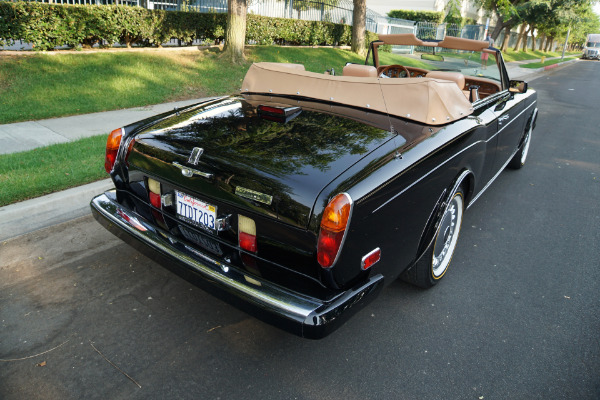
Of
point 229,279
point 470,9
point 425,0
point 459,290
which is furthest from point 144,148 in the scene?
point 470,9

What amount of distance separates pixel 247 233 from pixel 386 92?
4.75 feet

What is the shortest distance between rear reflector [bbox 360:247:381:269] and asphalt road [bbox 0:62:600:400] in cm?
64

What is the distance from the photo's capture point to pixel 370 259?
2322 mm

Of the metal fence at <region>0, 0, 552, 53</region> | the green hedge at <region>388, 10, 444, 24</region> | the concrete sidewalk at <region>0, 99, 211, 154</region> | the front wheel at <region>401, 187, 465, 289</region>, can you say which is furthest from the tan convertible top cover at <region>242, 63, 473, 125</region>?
the green hedge at <region>388, 10, 444, 24</region>

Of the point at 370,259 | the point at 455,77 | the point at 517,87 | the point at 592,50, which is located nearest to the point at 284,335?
the point at 370,259

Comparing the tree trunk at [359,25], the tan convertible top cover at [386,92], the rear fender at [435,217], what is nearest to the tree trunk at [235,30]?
the tree trunk at [359,25]

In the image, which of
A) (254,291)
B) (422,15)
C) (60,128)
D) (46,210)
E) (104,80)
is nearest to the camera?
(254,291)

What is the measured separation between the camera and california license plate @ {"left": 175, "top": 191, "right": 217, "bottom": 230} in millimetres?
2479

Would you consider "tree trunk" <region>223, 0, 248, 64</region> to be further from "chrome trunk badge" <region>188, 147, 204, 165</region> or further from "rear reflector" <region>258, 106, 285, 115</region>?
"chrome trunk badge" <region>188, 147, 204, 165</region>

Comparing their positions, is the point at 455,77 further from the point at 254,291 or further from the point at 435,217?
the point at 254,291

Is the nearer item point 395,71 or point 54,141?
point 395,71

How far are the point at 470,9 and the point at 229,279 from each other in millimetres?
43695

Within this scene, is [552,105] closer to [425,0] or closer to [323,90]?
[323,90]

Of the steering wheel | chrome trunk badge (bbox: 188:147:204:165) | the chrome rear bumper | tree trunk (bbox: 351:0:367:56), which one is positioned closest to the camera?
the chrome rear bumper
